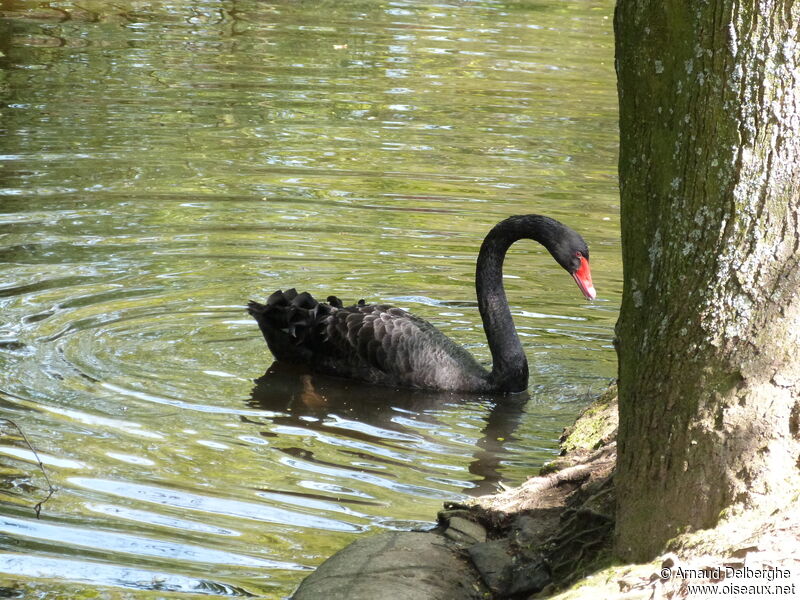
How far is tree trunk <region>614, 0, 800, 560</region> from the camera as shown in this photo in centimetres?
290

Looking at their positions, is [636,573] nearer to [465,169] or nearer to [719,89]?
[719,89]

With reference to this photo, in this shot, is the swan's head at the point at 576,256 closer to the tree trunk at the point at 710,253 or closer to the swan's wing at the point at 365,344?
the swan's wing at the point at 365,344

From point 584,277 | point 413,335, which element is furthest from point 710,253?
point 413,335

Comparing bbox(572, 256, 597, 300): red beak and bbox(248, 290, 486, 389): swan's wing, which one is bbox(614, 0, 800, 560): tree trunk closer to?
bbox(572, 256, 597, 300): red beak

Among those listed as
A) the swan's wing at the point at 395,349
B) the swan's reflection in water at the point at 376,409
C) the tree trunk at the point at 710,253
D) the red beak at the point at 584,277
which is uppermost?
the tree trunk at the point at 710,253

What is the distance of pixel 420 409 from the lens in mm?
5773

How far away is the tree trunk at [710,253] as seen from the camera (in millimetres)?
2898

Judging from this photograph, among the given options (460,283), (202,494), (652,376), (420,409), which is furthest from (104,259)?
(652,376)

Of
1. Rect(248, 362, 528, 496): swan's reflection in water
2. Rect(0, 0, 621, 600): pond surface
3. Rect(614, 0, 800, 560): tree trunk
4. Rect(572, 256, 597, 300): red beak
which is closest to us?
Rect(614, 0, 800, 560): tree trunk

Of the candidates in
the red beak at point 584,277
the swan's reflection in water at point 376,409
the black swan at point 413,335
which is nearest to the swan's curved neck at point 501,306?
the black swan at point 413,335

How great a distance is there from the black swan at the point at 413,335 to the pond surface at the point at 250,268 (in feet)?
0.44

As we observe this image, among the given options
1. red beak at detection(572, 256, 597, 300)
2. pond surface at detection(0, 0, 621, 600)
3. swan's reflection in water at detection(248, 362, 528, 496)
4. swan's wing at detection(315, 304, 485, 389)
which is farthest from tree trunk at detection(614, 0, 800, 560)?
swan's wing at detection(315, 304, 485, 389)

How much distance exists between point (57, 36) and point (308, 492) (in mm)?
10737

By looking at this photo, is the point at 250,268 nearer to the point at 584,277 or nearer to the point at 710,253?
the point at 584,277
